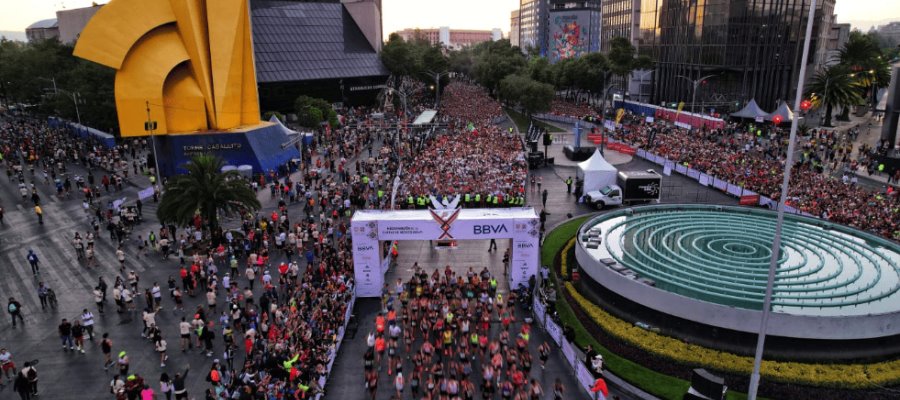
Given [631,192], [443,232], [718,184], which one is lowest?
[718,184]

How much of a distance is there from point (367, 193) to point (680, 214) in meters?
17.9

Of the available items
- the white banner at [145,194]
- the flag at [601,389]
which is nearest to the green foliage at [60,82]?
the white banner at [145,194]

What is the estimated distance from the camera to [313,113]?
180 feet

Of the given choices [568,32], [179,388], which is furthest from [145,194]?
[568,32]

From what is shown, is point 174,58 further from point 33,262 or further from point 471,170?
point 471,170

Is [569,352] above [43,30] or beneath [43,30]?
beneath

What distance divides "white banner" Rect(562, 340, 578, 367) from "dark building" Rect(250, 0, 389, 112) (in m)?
57.8

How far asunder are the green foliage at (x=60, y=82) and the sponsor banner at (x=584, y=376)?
50010 mm

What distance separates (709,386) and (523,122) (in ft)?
201

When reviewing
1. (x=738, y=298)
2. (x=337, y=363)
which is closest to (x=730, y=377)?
(x=738, y=298)

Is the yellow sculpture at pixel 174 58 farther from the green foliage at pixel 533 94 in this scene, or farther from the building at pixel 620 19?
the building at pixel 620 19

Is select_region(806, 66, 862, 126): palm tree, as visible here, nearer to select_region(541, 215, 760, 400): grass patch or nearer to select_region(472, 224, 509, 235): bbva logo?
select_region(472, 224, 509, 235): bbva logo

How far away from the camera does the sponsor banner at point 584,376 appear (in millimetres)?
14719

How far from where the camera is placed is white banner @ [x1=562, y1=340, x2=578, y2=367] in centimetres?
1611
